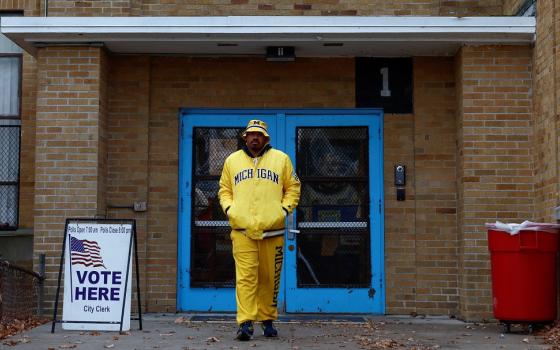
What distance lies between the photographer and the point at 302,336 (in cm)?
797

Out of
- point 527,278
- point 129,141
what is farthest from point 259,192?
point 129,141

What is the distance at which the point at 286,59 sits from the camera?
982cm

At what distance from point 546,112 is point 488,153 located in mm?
839

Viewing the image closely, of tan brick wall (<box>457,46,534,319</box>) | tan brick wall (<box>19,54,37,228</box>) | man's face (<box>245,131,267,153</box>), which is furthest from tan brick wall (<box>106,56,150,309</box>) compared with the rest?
tan brick wall (<box>457,46,534,319</box>)

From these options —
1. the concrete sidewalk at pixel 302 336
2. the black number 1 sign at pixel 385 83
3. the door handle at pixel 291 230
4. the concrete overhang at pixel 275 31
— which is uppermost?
the concrete overhang at pixel 275 31

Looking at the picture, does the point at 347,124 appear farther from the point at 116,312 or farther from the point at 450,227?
the point at 116,312

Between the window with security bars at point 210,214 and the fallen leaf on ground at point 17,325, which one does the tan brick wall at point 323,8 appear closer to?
the window with security bars at point 210,214

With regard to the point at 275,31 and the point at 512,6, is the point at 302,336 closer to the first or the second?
the point at 275,31

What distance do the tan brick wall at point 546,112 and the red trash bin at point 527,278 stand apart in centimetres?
69

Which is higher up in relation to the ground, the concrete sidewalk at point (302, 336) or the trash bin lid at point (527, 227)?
the trash bin lid at point (527, 227)

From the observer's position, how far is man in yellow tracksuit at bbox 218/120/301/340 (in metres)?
7.55

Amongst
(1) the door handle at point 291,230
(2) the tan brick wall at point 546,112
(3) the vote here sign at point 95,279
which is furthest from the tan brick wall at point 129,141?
(2) the tan brick wall at point 546,112

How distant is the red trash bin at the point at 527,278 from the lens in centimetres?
804

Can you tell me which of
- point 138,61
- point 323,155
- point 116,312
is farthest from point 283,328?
point 138,61
